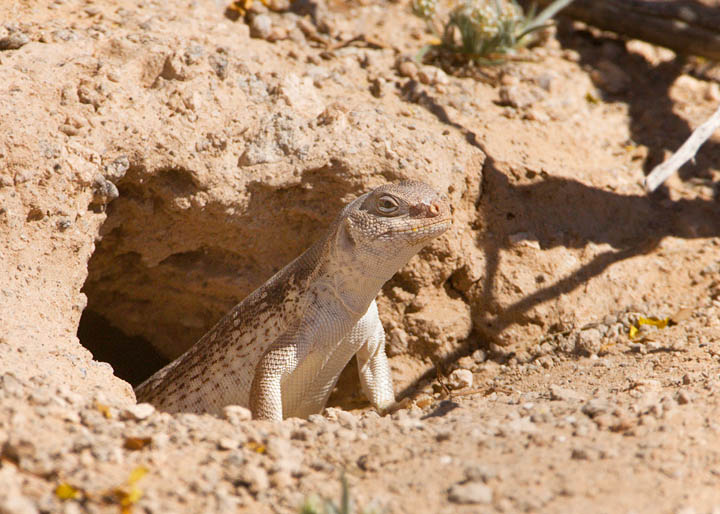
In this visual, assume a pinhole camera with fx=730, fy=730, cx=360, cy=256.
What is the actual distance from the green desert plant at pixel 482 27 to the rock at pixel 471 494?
4.62 meters

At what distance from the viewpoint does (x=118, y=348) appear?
6.93m

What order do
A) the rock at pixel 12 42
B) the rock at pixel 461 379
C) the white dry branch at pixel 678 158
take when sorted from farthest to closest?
the rock at pixel 461 379
the rock at pixel 12 42
the white dry branch at pixel 678 158

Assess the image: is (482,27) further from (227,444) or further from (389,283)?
(227,444)

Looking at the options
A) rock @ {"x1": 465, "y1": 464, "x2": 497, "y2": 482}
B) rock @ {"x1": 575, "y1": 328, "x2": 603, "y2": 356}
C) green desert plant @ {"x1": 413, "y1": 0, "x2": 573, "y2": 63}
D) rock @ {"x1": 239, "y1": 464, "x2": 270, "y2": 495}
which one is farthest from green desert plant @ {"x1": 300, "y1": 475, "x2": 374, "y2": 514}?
green desert plant @ {"x1": 413, "y1": 0, "x2": 573, "y2": 63}

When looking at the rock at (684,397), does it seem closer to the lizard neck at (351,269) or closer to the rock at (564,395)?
the rock at (564,395)

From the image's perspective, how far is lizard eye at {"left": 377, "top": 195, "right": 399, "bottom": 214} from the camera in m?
4.49

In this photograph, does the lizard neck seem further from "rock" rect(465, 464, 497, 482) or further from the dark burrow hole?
the dark burrow hole

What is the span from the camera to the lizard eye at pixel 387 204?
177 inches

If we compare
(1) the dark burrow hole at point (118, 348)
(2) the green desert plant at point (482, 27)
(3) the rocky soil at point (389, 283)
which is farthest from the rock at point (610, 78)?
(1) the dark burrow hole at point (118, 348)

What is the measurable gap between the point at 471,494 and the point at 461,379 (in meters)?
2.66

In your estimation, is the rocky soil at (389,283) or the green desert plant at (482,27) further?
the green desert plant at (482,27)

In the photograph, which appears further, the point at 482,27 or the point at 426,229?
the point at 482,27

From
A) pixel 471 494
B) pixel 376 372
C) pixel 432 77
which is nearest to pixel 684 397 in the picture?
pixel 471 494

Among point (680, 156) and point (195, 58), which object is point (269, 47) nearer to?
point (195, 58)
